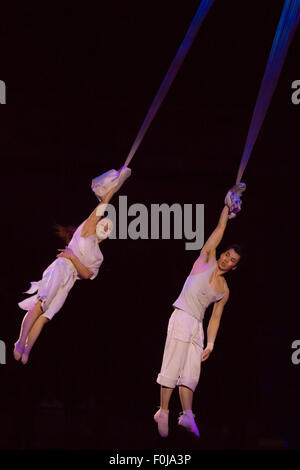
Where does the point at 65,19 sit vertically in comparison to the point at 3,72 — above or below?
above

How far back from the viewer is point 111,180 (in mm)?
5297

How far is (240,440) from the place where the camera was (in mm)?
5539

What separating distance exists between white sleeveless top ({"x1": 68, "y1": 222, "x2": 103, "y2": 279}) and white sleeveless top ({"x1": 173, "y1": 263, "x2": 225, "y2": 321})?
0.59 metres

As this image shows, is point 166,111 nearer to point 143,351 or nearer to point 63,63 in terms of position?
point 63,63

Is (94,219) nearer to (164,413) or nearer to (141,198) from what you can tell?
(141,198)

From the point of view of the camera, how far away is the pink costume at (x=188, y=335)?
529 centimetres

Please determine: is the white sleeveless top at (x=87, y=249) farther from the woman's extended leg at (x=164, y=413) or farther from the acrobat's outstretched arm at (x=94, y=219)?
the woman's extended leg at (x=164, y=413)

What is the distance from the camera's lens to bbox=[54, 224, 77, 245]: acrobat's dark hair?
548cm

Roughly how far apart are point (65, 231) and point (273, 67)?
1.73 metres

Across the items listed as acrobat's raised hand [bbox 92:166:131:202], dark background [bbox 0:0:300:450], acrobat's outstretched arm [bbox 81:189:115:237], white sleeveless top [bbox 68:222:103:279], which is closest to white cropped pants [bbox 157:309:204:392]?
dark background [bbox 0:0:300:450]

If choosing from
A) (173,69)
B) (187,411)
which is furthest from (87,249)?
(173,69)

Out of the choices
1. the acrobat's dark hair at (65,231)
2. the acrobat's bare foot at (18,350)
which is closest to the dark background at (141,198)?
the acrobat's dark hair at (65,231)

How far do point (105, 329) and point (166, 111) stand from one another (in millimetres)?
1564
